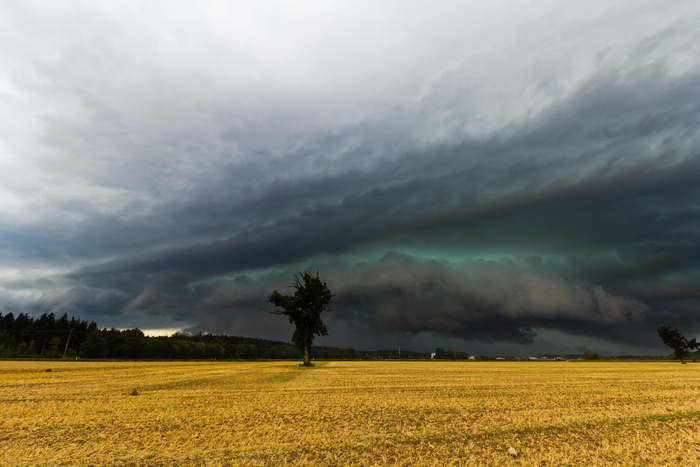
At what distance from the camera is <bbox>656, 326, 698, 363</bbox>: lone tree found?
110 meters

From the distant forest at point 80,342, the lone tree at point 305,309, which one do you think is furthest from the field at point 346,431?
the distant forest at point 80,342

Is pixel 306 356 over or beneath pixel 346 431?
over

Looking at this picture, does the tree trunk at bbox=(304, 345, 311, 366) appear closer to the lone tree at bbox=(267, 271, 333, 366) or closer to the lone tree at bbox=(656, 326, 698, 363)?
the lone tree at bbox=(267, 271, 333, 366)

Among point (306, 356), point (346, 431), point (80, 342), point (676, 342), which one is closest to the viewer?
point (346, 431)

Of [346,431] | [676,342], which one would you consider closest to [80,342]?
[346,431]

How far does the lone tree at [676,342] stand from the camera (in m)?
110

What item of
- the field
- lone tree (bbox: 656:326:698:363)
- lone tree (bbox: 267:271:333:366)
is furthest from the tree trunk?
lone tree (bbox: 656:326:698:363)

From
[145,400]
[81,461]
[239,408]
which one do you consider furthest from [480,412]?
[145,400]

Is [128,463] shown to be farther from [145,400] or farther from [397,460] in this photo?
[145,400]

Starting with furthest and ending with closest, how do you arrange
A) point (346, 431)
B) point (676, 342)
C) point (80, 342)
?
point (80, 342) → point (676, 342) → point (346, 431)

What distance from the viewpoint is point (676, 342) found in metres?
112

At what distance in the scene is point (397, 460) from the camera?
8758mm

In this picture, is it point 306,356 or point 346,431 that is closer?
point 346,431

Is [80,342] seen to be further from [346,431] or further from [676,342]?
[676,342]
